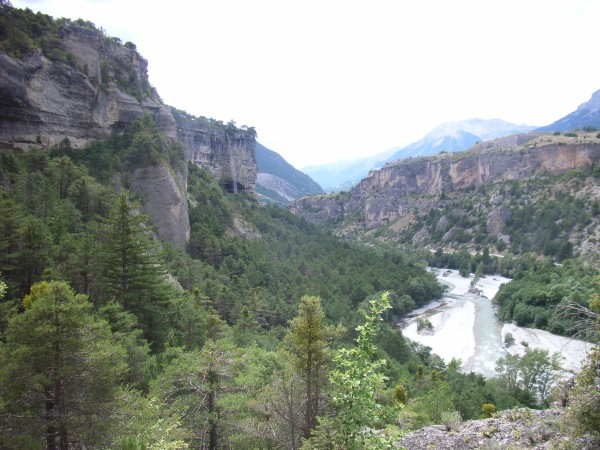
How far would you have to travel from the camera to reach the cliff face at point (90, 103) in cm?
2975

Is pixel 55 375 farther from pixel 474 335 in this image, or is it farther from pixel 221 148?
pixel 221 148

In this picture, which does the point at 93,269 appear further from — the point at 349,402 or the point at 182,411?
the point at 349,402

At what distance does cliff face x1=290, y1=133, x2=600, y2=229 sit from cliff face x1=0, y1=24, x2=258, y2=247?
92.7 meters

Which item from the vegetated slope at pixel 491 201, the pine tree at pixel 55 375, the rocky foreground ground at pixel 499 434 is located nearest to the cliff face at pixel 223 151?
the vegetated slope at pixel 491 201

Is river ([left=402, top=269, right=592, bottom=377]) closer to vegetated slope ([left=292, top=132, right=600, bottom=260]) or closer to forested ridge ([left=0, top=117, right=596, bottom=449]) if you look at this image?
forested ridge ([left=0, top=117, right=596, bottom=449])

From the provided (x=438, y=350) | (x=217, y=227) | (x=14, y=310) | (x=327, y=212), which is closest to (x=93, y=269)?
(x=14, y=310)

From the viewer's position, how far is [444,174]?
421 feet

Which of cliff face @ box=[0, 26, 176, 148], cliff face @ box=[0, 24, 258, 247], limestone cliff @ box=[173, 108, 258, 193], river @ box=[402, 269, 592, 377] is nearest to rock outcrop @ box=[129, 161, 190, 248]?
cliff face @ box=[0, 24, 258, 247]

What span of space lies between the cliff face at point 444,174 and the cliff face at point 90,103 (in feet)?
304

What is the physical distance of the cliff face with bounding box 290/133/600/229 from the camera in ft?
300

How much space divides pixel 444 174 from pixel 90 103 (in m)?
117

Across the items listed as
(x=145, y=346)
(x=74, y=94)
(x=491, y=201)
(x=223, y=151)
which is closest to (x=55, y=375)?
(x=145, y=346)

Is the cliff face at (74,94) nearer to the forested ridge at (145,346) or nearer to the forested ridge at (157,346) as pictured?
the forested ridge at (157,346)

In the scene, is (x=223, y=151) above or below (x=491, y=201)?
above
